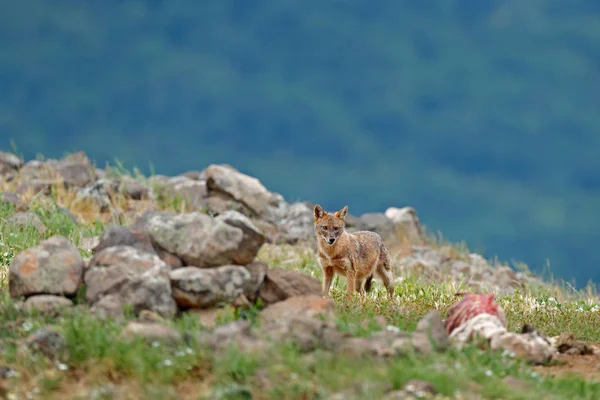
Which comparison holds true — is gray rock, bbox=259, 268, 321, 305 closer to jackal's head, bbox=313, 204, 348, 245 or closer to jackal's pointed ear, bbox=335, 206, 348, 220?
jackal's head, bbox=313, 204, 348, 245

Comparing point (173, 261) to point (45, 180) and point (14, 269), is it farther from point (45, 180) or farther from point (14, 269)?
point (45, 180)

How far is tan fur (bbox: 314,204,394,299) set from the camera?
11992 mm

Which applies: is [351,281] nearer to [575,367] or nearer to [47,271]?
[575,367]

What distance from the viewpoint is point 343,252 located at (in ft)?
39.5

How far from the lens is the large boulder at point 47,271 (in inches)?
304

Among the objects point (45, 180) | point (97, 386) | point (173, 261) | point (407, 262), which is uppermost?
point (45, 180)

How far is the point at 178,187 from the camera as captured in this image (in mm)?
21094

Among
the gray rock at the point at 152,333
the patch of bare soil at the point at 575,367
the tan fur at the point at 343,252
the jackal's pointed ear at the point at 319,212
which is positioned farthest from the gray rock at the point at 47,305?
the jackal's pointed ear at the point at 319,212

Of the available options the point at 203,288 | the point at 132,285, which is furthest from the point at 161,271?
the point at 203,288

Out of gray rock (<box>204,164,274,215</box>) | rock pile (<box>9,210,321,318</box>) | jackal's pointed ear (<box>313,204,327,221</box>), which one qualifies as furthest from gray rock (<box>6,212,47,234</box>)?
rock pile (<box>9,210,321,318</box>)

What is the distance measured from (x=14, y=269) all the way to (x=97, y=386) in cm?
217

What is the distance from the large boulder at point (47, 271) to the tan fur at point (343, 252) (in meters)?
4.54

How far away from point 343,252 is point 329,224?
0.44m

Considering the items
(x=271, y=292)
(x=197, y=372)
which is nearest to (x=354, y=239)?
(x=271, y=292)
